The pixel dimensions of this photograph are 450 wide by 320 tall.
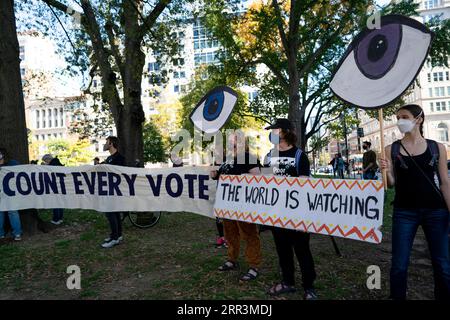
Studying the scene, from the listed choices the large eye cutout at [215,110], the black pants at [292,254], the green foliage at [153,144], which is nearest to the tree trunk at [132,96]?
the large eye cutout at [215,110]

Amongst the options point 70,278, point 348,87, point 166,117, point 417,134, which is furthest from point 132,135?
point 166,117

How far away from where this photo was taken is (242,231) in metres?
4.81

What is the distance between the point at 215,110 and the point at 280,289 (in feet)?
10.4

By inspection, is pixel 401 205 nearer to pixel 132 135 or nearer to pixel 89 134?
pixel 132 135

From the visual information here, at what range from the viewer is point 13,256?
6.31m

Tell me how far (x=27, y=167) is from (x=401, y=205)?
7.17 meters

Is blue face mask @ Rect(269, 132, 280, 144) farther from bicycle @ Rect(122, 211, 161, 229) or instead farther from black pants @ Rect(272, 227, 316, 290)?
bicycle @ Rect(122, 211, 161, 229)

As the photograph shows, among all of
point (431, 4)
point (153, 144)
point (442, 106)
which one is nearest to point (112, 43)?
point (153, 144)

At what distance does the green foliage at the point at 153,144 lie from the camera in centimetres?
4841

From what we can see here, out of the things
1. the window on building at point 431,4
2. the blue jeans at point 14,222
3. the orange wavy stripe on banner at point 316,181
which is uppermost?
the window on building at point 431,4

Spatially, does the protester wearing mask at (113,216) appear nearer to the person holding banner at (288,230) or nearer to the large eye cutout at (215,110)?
the large eye cutout at (215,110)

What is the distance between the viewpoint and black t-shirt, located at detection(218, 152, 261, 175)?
5.00 metres

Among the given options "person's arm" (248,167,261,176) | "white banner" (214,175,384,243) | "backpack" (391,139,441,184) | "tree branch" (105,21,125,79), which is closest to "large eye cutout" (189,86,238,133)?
"person's arm" (248,167,261,176)

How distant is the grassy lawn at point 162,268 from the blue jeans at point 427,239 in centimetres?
79
